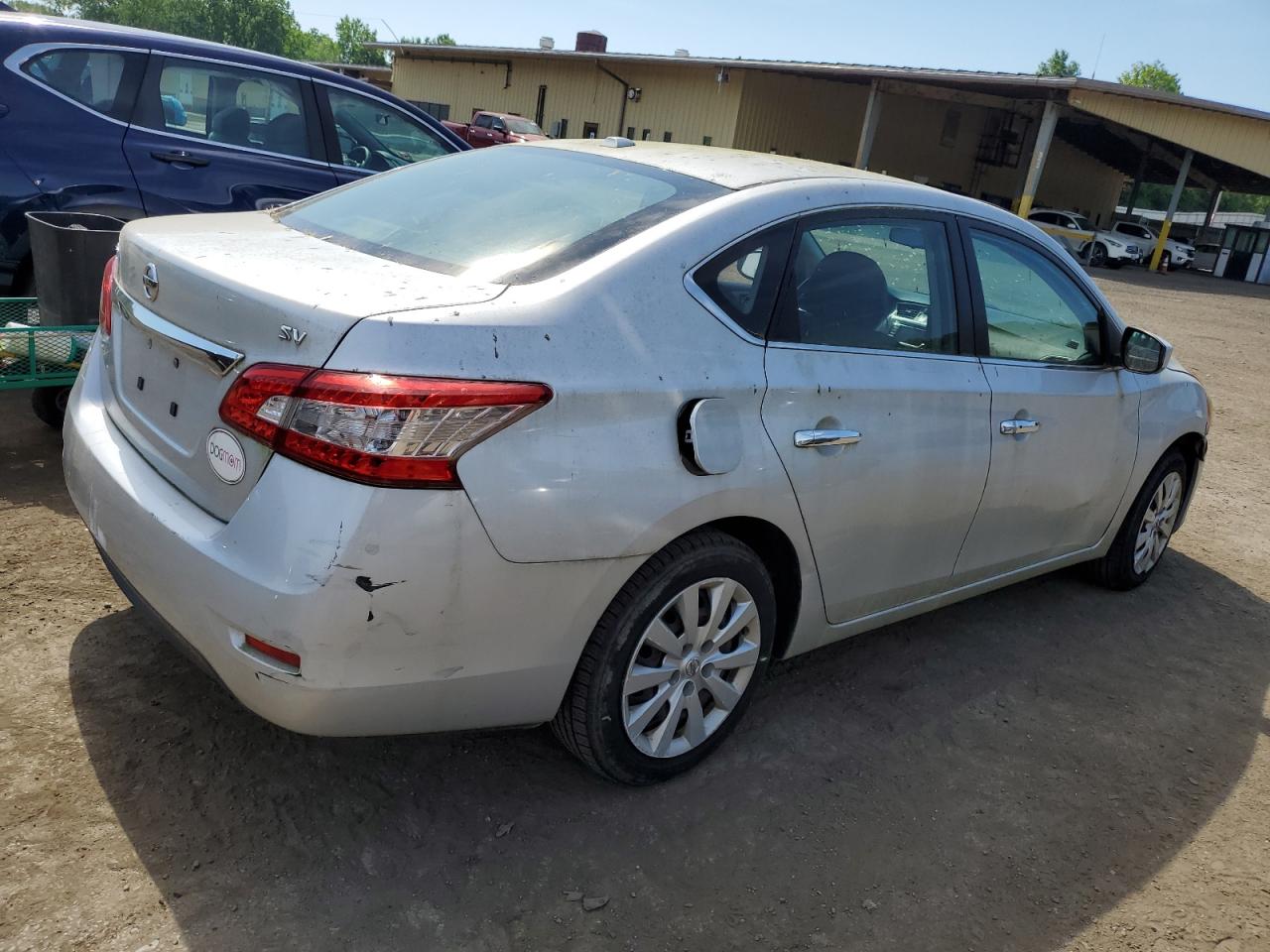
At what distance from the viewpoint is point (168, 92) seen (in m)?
5.30

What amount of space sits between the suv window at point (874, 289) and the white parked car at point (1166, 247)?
3407 cm

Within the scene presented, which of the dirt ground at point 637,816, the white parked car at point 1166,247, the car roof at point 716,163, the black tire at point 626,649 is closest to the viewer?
the dirt ground at point 637,816

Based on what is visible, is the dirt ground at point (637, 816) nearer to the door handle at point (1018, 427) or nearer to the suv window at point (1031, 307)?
the door handle at point (1018, 427)

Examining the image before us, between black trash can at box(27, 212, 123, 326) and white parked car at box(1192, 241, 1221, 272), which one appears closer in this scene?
black trash can at box(27, 212, 123, 326)

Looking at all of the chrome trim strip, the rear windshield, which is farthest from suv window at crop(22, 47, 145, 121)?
the chrome trim strip

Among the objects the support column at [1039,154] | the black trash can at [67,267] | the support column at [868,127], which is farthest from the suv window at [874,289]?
the support column at [868,127]

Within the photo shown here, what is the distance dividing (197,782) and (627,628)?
3.82ft

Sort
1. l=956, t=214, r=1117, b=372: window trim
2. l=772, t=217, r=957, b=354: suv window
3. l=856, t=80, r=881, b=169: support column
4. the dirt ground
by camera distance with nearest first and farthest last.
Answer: the dirt ground, l=772, t=217, r=957, b=354: suv window, l=956, t=214, r=1117, b=372: window trim, l=856, t=80, r=881, b=169: support column

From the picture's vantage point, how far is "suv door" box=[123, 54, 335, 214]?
5.19m

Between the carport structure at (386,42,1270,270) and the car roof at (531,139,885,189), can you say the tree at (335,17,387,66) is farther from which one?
the car roof at (531,139,885,189)

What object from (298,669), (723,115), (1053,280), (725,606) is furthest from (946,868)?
(723,115)

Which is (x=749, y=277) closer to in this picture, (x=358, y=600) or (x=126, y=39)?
(x=358, y=600)

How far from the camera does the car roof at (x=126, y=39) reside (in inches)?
193

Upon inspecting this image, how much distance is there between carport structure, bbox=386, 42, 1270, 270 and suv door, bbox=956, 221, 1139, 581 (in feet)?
81.8
